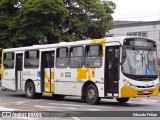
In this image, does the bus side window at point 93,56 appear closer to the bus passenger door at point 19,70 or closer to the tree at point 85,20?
the bus passenger door at point 19,70

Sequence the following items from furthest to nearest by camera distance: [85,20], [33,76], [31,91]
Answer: [85,20] < [31,91] < [33,76]

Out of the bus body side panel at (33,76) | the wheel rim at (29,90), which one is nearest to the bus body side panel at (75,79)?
the bus body side panel at (33,76)

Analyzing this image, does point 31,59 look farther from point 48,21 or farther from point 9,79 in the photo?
point 48,21

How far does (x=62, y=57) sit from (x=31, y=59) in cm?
321

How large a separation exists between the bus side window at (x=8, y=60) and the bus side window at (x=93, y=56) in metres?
7.71

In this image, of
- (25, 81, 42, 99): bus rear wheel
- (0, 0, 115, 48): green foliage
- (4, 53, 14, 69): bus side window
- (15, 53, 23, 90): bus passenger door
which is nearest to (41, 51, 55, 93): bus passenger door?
(25, 81, 42, 99): bus rear wheel

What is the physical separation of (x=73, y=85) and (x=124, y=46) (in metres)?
3.91

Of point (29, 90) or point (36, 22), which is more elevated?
point (36, 22)

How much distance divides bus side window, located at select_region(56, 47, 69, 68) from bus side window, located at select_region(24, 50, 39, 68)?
6.97 ft

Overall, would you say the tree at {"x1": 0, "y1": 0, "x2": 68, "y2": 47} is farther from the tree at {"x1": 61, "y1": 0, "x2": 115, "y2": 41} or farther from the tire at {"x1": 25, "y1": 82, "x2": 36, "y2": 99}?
the tire at {"x1": 25, "y1": 82, "x2": 36, "y2": 99}

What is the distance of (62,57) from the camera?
820 inches

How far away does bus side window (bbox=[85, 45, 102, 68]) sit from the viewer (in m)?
18.3

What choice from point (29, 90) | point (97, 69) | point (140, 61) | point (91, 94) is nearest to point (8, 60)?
point (29, 90)

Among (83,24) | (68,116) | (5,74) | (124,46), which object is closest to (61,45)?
(124,46)
